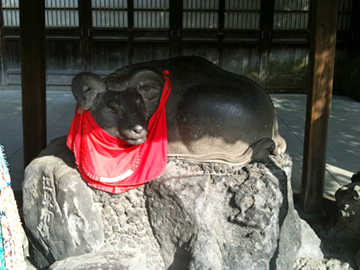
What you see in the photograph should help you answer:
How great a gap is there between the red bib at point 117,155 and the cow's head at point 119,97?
0.07m

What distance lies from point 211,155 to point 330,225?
1.41 m

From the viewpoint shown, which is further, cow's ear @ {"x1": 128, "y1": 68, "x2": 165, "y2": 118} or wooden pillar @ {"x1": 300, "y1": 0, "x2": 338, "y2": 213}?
wooden pillar @ {"x1": 300, "y1": 0, "x2": 338, "y2": 213}

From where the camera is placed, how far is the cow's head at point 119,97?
320cm

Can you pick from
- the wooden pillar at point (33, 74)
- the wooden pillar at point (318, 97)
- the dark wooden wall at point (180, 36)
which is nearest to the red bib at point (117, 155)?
the wooden pillar at point (33, 74)

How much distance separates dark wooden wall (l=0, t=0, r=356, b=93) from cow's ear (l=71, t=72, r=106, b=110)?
5.99 m

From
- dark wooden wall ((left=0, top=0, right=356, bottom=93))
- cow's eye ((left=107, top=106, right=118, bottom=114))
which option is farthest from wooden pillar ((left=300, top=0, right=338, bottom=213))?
dark wooden wall ((left=0, top=0, right=356, bottom=93))

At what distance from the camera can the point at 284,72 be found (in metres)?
9.30

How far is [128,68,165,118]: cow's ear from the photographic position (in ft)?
10.8

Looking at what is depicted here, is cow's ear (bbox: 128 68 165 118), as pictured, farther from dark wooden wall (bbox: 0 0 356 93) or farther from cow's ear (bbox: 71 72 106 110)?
dark wooden wall (bbox: 0 0 356 93)

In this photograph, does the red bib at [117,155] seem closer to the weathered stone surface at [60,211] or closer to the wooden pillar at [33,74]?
the weathered stone surface at [60,211]

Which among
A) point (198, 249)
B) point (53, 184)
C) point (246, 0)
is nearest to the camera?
point (198, 249)

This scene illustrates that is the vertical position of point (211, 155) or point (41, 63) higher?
point (41, 63)

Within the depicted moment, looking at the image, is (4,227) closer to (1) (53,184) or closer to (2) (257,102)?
(1) (53,184)

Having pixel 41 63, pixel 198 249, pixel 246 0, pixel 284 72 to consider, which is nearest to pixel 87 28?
pixel 246 0
